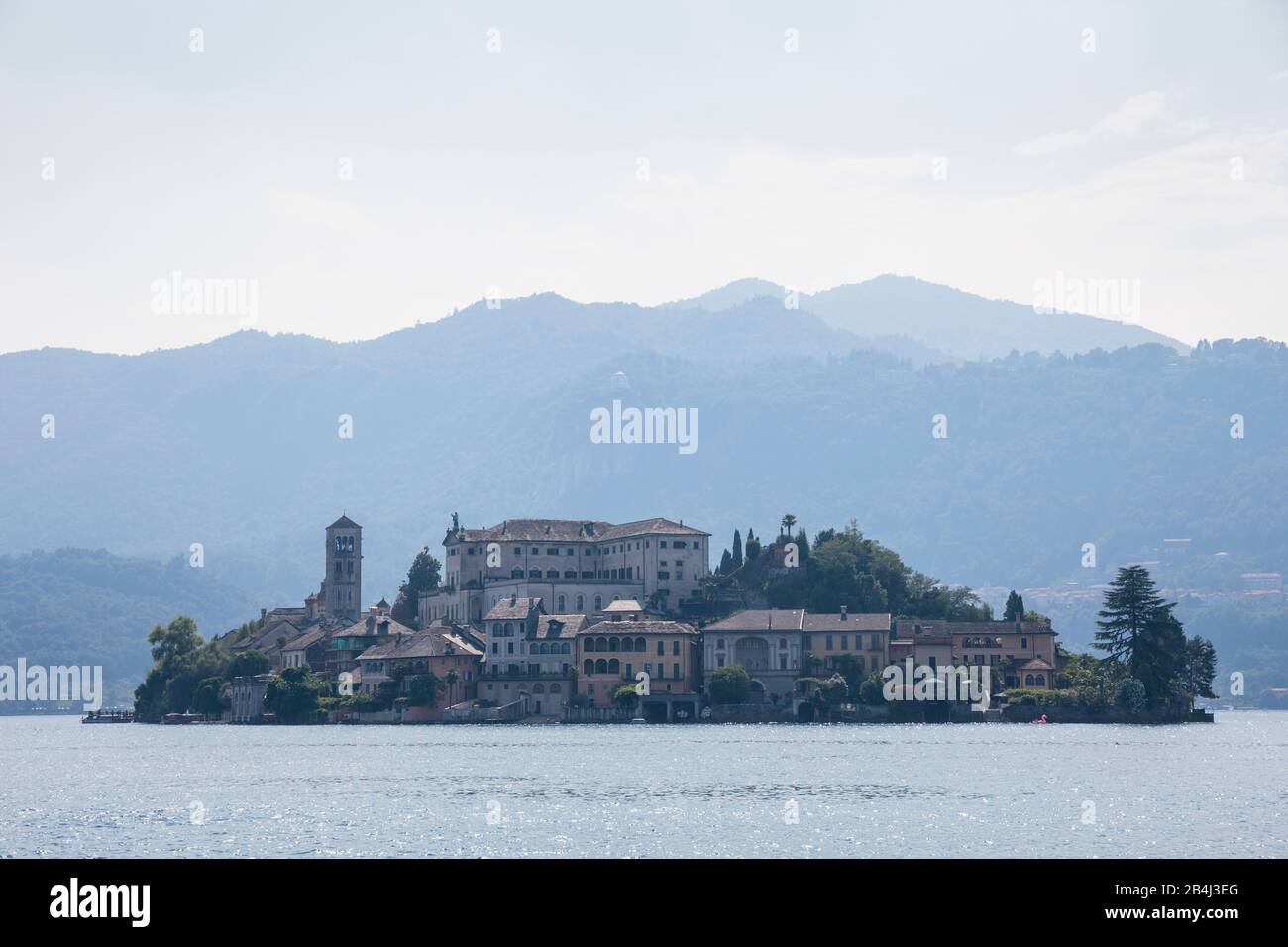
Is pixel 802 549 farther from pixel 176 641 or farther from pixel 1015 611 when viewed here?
pixel 176 641

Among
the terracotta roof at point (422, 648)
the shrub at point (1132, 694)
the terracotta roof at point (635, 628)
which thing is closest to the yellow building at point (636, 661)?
the terracotta roof at point (635, 628)

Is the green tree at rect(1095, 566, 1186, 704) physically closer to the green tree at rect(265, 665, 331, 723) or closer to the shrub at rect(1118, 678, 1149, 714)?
the shrub at rect(1118, 678, 1149, 714)

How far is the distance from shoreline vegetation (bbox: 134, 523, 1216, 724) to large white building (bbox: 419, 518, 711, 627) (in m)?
4.80

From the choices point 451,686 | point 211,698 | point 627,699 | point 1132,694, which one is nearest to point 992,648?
point 1132,694

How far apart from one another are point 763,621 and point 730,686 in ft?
27.5

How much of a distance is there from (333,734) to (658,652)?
32.3m

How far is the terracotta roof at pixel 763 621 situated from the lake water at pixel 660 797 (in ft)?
118

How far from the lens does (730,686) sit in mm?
160625

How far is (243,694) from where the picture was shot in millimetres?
180750

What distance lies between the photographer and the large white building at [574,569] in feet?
618

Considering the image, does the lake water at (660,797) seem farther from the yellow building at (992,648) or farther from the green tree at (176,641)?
the green tree at (176,641)

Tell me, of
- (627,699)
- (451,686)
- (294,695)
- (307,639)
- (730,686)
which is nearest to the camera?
(730,686)

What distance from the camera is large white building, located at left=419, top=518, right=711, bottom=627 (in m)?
188
